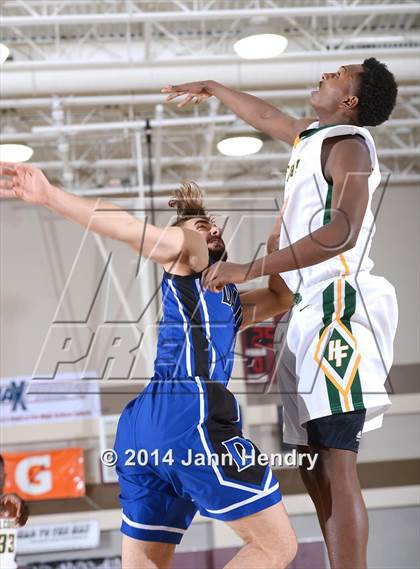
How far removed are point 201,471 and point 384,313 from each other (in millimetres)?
840

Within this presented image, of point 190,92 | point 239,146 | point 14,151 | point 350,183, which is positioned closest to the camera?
point 350,183

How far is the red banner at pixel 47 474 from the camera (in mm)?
10219

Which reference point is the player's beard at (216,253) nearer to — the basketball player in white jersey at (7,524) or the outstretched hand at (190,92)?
the outstretched hand at (190,92)

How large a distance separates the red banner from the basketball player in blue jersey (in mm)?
7757

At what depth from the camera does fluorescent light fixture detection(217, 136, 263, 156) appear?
369 inches

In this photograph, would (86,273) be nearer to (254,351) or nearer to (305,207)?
(254,351)

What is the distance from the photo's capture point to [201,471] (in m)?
2.62

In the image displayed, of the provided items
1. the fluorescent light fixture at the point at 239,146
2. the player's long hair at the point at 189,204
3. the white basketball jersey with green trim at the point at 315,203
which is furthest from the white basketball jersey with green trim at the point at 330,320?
the fluorescent light fixture at the point at 239,146

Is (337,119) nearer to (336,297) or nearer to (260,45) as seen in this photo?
(336,297)

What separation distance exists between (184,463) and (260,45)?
15.8ft

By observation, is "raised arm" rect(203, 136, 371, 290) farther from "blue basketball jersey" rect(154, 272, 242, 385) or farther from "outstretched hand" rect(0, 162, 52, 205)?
"outstretched hand" rect(0, 162, 52, 205)

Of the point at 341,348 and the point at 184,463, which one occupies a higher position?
the point at 341,348

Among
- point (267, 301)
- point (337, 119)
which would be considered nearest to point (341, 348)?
A: point (267, 301)

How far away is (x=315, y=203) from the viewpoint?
8.90 ft
